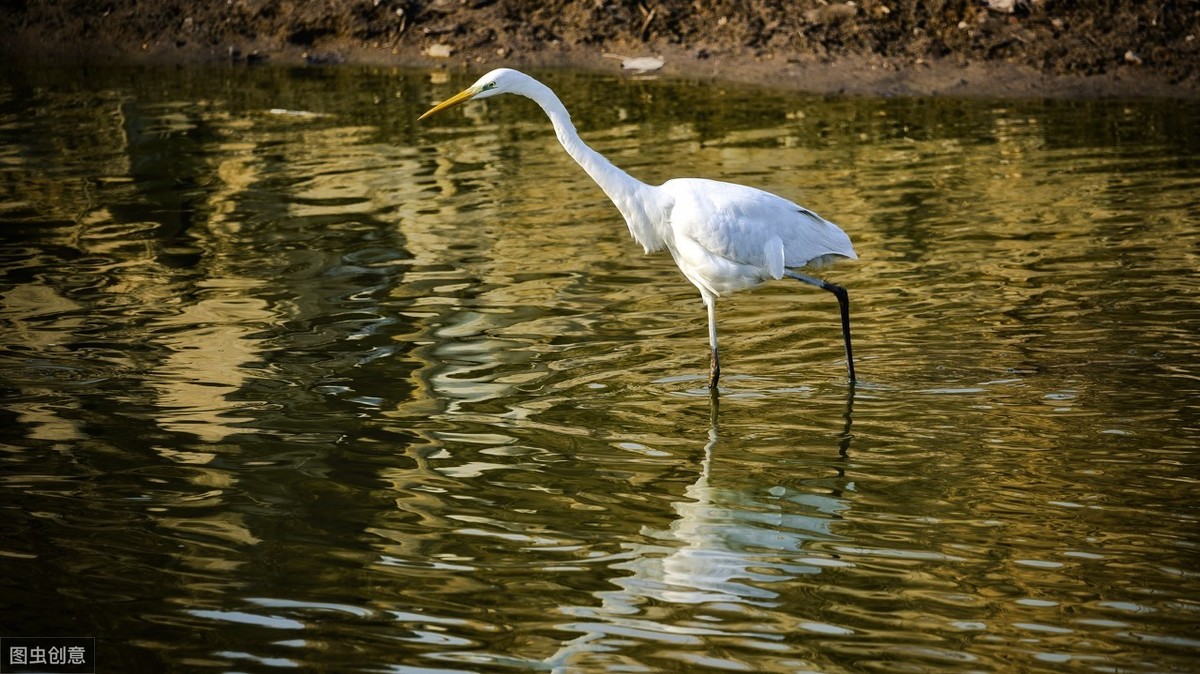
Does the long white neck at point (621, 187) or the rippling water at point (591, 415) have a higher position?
the long white neck at point (621, 187)

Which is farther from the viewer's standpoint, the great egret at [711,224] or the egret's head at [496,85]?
the great egret at [711,224]

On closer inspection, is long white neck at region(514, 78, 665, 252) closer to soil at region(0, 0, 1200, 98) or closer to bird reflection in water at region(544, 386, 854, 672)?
bird reflection in water at region(544, 386, 854, 672)

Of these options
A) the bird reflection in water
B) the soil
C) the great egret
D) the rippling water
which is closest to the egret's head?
the great egret

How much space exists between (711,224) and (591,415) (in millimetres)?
1145

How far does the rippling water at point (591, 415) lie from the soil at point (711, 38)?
1.59m

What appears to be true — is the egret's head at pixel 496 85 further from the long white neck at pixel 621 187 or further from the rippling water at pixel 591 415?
the rippling water at pixel 591 415

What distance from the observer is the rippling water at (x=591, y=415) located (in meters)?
4.52

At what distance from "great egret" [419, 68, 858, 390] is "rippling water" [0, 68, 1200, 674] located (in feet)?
1.76

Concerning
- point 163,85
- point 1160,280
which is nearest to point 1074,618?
point 1160,280

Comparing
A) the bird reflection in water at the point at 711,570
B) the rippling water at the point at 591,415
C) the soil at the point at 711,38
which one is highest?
the soil at the point at 711,38

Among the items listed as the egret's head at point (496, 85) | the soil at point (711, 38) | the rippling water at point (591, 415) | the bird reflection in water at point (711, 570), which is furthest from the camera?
the soil at point (711, 38)

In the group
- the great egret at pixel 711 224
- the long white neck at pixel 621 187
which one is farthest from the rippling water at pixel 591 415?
the long white neck at pixel 621 187

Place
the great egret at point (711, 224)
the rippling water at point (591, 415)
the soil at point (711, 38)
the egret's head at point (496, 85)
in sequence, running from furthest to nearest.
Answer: the soil at point (711, 38), the great egret at point (711, 224), the egret's head at point (496, 85), the rippling water at point (591, 415)

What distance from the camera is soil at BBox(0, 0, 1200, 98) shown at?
1392 centimetres
